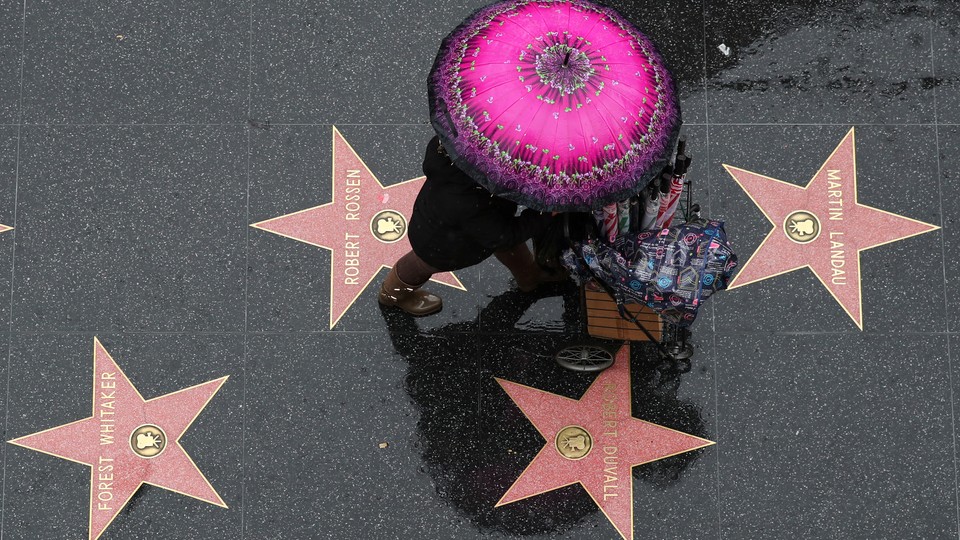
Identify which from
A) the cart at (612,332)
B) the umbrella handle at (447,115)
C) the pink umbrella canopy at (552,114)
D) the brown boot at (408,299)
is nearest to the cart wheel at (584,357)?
the cart at (612,332)

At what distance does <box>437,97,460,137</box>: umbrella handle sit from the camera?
13.0 feet

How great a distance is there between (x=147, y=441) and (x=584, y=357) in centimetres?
205

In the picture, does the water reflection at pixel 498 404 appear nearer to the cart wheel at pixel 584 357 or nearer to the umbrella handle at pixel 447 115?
the cart wheel at pixel 584 357

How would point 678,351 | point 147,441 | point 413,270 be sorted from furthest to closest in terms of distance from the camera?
point 147,441 < point 678,351 < point 413,270

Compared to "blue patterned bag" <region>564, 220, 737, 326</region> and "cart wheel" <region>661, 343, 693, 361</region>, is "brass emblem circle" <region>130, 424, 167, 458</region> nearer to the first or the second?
"blue patterned bag" <region>564, 220, 737, 326</region>

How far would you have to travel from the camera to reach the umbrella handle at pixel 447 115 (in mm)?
3953

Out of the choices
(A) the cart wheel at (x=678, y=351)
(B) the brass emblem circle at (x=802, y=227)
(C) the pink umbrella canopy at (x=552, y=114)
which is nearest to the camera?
(C) the pink umbrella canopy at (x=552, y=114)

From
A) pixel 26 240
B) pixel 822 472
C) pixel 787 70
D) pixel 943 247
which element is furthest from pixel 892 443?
pixel 26 240

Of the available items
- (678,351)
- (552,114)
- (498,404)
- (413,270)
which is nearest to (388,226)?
(413,270)

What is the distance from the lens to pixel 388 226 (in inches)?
209

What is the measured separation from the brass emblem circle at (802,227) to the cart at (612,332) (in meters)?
0.55

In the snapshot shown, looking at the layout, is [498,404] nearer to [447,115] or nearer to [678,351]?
[678,351]

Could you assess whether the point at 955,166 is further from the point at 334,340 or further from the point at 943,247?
the point at 334,340

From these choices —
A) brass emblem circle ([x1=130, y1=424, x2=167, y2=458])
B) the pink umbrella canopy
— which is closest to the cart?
the pink umbrella canopy
